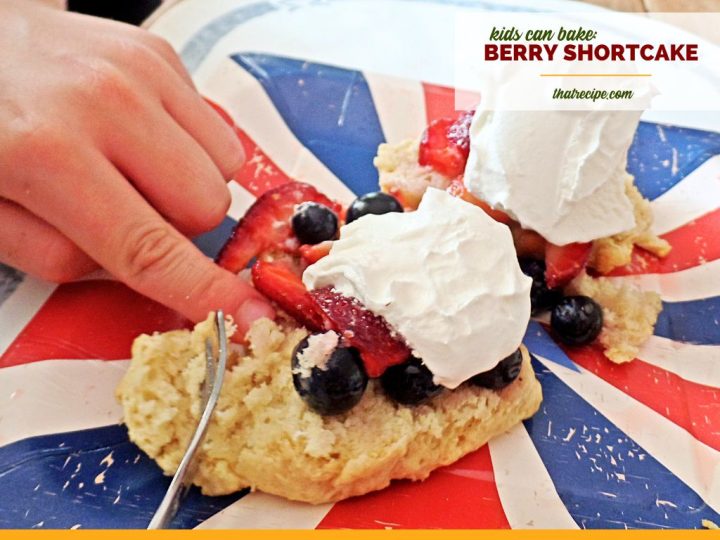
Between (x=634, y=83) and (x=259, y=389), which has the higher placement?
(x=634, y=83)

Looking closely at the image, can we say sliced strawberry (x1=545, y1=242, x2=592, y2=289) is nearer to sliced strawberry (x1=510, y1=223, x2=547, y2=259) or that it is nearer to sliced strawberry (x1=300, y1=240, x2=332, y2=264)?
sliced strawberry (x1=510, y1=223, x2=547, y2=259)

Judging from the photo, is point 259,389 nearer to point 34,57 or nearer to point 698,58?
point 34,57

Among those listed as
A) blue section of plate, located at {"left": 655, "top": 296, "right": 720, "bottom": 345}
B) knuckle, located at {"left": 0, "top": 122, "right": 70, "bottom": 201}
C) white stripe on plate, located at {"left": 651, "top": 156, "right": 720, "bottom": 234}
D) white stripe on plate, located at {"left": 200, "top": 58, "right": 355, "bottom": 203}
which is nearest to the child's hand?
knuckle, located at {"left": 0, "top": 122, "right": 70, "bottom": 201}

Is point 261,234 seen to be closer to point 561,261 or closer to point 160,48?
point 160,48

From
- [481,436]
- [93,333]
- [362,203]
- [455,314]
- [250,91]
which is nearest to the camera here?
[455,314]

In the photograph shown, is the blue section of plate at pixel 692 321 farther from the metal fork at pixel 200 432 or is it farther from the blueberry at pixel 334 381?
the metal fork at pixel 200 432

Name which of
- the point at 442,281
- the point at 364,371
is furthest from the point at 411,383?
the point at 442,281

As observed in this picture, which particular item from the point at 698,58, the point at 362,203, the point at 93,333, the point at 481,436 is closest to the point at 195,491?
the point at 93,333
